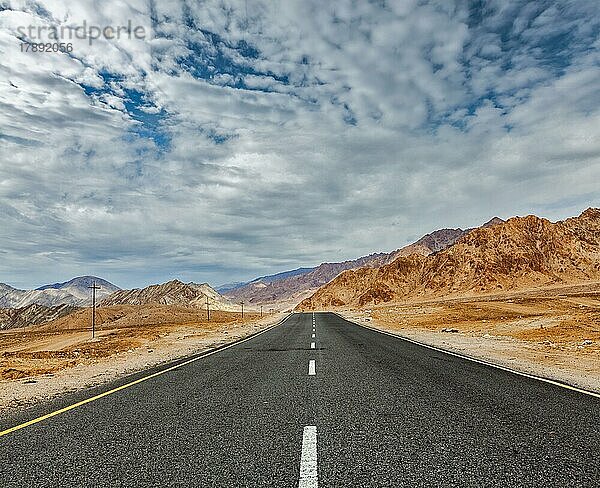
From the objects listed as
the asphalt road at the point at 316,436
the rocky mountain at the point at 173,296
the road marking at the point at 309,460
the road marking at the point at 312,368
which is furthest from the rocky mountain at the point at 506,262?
the road marking at the point at 309,460

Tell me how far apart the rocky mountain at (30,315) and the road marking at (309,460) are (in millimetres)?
136011

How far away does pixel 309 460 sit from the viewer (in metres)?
4.98

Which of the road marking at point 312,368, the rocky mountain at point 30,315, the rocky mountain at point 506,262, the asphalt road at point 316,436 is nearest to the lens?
the asphalt road at point 316,436

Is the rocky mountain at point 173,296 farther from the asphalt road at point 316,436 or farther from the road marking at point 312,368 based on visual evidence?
the asphalt road at point 316,436

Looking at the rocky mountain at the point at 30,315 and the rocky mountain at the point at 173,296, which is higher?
the rocky mountain at the point at 173,296

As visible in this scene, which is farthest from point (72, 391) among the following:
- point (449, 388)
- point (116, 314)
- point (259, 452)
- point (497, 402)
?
point (116, 314)

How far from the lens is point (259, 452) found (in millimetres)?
5316

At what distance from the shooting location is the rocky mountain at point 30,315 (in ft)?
413

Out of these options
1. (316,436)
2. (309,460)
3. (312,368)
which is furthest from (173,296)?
(309,460)

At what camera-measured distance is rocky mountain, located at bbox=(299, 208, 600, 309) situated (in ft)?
357

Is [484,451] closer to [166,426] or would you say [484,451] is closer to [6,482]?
[166,426]

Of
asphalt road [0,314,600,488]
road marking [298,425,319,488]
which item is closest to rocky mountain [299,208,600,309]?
asphalt road [0,314,600,488]

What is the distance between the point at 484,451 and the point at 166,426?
425cm

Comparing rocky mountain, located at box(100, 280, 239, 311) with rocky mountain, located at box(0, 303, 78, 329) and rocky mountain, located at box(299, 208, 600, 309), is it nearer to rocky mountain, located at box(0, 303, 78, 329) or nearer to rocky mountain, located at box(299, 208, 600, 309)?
rocky mountain, located at box(0, 303, 78, 329)
